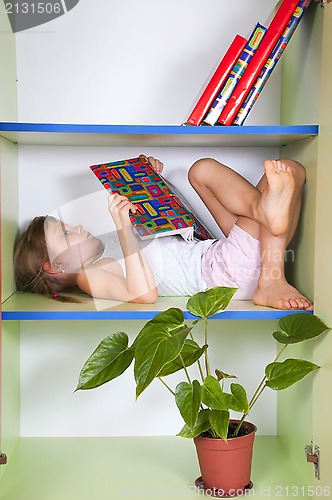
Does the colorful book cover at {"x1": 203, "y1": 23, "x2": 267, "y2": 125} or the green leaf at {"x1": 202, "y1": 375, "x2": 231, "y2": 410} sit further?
the colorful book cover at {"x1": 203, "y1": 23, "x2": 267, "y2": 125}

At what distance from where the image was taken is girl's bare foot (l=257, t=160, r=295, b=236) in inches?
60.2

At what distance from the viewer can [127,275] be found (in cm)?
169

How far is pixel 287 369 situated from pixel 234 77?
640 millimetres

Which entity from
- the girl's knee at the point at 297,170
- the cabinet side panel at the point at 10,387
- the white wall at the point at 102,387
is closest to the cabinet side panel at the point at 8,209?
the cabinet side panel at the point at 10,387

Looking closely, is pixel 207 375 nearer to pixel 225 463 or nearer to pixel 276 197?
pixel 225 463

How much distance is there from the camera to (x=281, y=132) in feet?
5.14

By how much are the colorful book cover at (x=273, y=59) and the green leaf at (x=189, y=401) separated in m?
0.59

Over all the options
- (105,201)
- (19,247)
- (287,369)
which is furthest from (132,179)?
(287,369)

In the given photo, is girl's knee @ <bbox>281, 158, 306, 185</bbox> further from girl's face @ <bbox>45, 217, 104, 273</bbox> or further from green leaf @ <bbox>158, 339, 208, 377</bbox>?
girl's face @ <bbox>45, 217, 104, 273</bbox>

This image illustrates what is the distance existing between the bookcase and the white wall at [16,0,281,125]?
0.26ft

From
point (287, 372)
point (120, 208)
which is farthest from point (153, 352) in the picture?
point (120, 208)

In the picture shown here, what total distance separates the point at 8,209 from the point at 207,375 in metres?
0.65

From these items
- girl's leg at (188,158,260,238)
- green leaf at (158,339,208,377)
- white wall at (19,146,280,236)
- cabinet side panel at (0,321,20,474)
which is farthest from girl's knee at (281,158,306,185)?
cabinet side panel at (0,321,20,474)

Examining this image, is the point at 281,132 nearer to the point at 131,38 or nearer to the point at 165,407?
the point at 131,38
